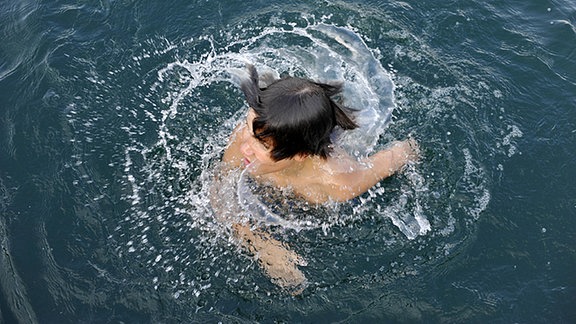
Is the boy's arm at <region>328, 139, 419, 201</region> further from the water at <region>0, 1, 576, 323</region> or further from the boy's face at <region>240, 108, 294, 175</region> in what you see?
the boy's face at <region>240, 108, 294, 175</region>

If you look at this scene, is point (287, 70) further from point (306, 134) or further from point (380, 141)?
point (306, 134)

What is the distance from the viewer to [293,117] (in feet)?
8.86

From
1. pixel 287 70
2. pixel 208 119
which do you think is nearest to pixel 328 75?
pixel 287 70

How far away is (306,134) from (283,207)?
94 cm

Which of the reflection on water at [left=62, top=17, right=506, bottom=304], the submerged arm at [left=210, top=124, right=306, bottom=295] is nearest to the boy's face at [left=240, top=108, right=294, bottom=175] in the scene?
the submerged arm at [left=210, top=124, right=306, bottom=295]

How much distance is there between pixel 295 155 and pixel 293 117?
0.91ft

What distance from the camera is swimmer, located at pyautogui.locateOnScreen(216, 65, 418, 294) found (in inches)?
107

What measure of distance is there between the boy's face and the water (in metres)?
0.44

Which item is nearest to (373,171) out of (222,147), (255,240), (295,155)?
(295,155)

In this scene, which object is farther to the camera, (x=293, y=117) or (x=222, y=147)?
(x=222, y=147)

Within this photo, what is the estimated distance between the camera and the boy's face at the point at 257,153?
2.88 meters

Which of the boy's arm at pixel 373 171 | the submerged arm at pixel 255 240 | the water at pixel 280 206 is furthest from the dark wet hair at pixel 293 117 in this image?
the water at pixel 280 206

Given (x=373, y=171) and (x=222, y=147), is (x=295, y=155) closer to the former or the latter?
(x=373, y=171)

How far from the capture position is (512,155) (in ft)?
12.4
